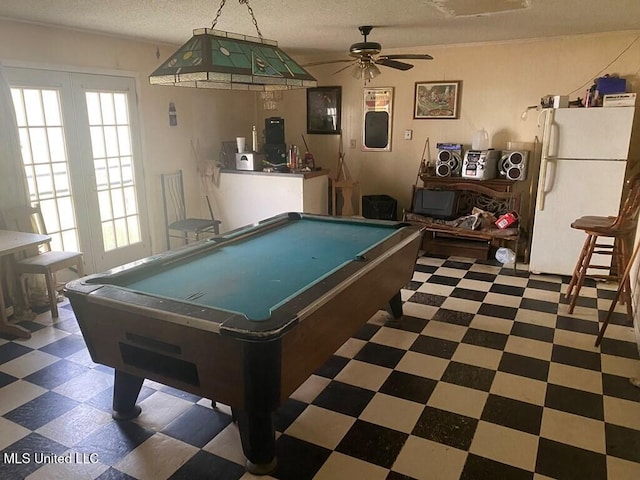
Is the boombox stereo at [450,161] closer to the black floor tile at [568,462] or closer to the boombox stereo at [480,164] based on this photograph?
the boombox stereo at [480,164]

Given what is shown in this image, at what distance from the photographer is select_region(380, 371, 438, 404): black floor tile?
2.61m

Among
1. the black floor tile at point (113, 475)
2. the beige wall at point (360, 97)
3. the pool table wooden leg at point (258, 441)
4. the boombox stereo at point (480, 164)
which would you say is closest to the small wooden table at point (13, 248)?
the beige wall at point (360, 97)

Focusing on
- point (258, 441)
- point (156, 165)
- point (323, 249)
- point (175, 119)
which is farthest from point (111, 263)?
point (258, 441)

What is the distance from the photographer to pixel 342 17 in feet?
12.2

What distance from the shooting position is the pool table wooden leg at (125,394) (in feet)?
7.76

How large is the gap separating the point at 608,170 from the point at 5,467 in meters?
4.76

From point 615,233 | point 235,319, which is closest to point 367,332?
point 235,319

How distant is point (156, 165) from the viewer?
5.08 meters

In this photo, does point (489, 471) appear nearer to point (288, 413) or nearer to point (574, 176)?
point (288, 413)

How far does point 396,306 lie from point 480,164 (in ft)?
7.29

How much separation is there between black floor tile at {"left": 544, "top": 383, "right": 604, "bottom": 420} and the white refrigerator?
6.96 feet

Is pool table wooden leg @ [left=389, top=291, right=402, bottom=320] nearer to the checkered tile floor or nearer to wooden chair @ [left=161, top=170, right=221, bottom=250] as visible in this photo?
the checkered tile floor

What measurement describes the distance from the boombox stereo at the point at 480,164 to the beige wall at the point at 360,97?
1.18 ft

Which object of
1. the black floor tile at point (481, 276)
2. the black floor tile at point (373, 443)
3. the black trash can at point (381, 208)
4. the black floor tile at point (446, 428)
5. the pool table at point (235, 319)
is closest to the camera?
the pool table at point (235, 319)
